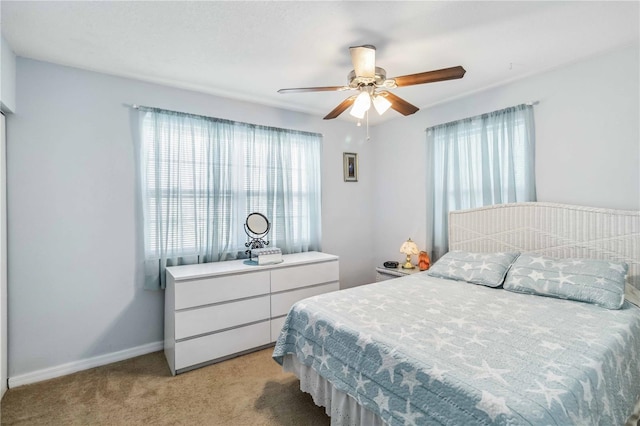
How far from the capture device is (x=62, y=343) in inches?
99.7

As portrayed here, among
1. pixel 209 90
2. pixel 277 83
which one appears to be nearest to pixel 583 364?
pixel 277 83

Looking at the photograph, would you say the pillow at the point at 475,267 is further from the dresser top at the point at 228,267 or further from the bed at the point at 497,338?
the dresser top at the point at 228,267

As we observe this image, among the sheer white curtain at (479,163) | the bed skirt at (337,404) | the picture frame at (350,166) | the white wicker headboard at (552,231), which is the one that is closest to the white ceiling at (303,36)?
the sheer white curtain at (479,163)

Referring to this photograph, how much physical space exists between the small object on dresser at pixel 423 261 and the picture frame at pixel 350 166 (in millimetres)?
1337

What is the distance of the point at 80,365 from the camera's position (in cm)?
259

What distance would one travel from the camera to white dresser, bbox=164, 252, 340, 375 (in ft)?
8.43

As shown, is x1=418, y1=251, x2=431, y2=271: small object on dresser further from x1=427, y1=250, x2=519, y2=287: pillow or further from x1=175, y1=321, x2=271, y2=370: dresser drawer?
x1=175, y1=321, x2=271, y2=370: dresser drawer

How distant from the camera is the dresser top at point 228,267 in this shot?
104 inches

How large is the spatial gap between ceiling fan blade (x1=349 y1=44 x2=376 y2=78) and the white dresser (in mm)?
A: 1861

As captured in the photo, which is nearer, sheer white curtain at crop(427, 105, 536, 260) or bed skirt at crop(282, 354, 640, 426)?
bed skirt at crop(282, 354, 640, 426)

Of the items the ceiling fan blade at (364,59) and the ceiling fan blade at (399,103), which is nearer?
the ceiling fan blade at (364,59)

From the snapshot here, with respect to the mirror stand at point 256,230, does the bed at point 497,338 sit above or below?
below

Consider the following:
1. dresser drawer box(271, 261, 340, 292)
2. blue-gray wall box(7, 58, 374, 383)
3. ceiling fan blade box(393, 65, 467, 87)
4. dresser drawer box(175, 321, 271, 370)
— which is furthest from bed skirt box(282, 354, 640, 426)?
ceiling fan blade box(393, 65, 467, 87)

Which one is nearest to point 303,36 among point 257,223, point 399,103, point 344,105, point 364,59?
point 364,59
